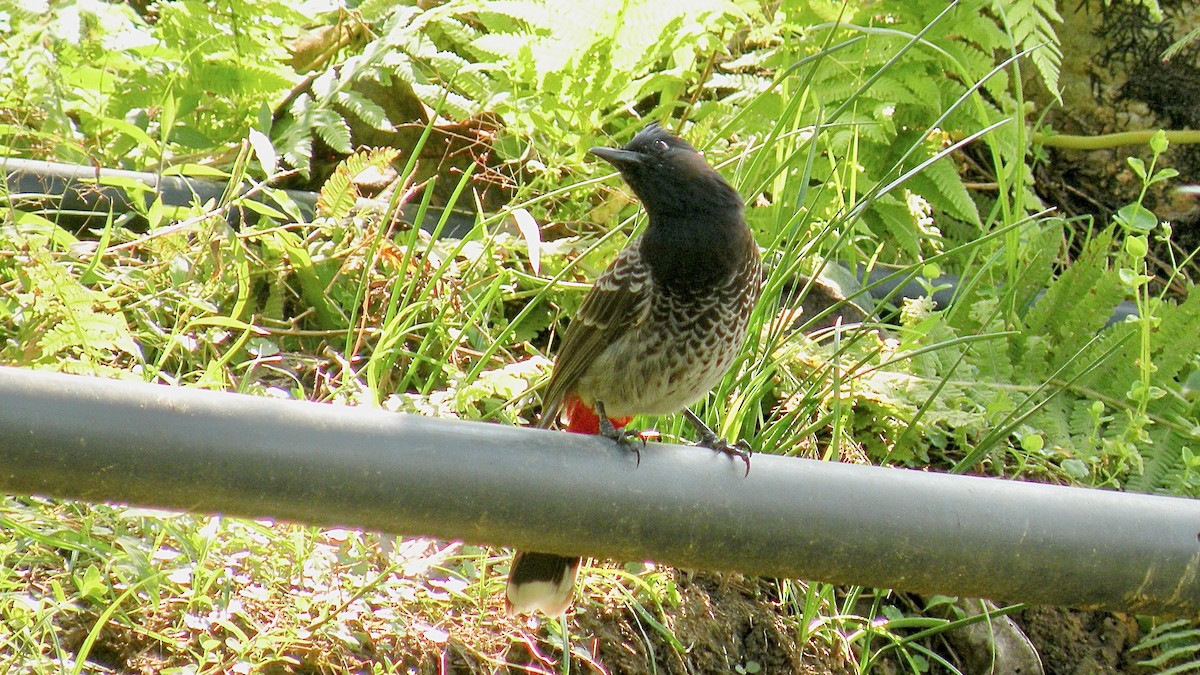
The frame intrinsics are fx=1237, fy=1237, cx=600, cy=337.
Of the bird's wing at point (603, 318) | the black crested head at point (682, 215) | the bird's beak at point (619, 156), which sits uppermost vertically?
the bird's beak at point (619, 156)

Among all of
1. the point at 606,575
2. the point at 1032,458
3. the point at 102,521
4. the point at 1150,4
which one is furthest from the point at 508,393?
the point at 1150,4

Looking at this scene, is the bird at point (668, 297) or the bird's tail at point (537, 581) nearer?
the bird's tail at point (537, 581)

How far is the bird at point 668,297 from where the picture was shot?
130 inches

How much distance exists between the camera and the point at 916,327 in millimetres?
3902

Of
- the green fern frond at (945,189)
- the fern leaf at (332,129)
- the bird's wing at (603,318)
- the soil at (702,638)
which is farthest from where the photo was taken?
the green fern frond at (945,189)

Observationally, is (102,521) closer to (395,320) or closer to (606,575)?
(395,320)

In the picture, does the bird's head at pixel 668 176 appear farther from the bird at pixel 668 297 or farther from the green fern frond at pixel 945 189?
the green fern frond at pixel 945 189

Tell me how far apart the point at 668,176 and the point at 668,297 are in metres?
0.33

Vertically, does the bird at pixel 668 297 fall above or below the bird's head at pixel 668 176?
below

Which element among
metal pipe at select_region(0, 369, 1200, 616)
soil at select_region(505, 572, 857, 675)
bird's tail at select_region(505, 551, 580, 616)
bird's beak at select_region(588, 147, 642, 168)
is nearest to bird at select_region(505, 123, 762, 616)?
bird's beak at select_region(588, 147, 642, 168)

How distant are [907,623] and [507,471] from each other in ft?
6.72

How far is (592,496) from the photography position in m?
1.85

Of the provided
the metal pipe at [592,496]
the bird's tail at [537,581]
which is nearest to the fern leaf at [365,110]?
the bird's tail at [537,581]

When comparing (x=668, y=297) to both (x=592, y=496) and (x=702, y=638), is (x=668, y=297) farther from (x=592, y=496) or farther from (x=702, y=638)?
(x=592, y=496)
